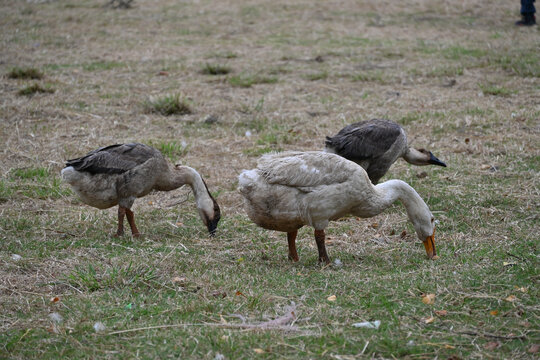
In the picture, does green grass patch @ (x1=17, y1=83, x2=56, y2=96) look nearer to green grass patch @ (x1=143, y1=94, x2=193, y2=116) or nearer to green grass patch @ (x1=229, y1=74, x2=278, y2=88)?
green grass patch @ (x1=143, y1=94, x2=193, y2=116)

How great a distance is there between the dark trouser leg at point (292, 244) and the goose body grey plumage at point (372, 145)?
1763 mm

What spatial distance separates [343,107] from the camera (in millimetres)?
11289

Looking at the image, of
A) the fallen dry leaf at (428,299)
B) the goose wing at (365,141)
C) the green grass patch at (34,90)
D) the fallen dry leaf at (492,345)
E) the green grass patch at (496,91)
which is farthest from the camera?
the green grass patch at (34,90)

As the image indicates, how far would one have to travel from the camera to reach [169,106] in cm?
1098

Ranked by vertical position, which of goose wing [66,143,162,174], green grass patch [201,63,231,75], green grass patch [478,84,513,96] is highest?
goose wing [66,143,162,174]

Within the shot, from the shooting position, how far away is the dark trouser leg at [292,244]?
19.9ft

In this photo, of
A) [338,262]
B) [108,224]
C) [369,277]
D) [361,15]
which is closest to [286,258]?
[338,262]

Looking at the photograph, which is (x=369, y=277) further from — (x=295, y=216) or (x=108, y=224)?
(x=108, y=224)

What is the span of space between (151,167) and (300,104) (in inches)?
202

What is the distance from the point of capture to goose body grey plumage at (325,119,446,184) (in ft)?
24.5

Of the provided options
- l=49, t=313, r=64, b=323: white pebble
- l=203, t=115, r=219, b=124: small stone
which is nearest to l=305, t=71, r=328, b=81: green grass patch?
l=203, t=115, r=219, b=124: small stone

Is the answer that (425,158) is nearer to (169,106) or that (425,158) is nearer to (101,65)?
(169,106)

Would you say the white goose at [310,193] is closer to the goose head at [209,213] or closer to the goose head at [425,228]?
the goose head at [425,228]

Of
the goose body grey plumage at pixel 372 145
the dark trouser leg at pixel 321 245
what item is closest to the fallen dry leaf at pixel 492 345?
the dark trouser leg at pixel 321 245
